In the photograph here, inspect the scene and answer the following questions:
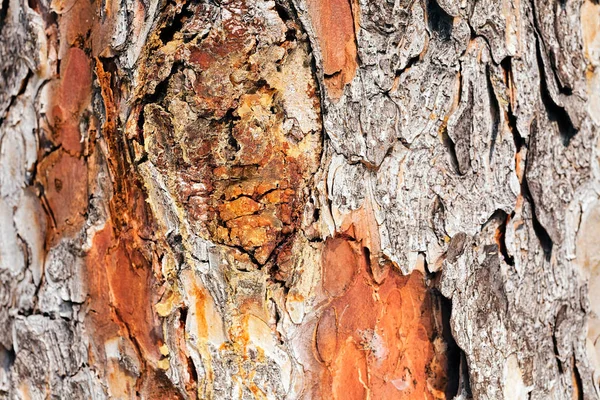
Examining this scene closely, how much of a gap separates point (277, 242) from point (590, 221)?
640mm

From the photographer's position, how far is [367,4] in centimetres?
105

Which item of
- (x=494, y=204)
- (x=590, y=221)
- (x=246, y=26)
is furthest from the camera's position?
(x=590, y=221)

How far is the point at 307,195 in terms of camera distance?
1.08 meters

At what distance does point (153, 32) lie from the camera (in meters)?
1.05

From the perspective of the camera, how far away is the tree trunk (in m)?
1.06

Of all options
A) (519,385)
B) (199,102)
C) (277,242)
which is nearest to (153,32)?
(199,102)

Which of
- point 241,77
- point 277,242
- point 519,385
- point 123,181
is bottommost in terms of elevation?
point 519,385

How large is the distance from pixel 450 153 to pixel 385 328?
1.01 feet

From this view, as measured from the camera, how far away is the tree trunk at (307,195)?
1.06 m

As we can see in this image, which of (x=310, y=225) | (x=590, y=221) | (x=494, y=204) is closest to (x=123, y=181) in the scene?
(x=310, y=225)

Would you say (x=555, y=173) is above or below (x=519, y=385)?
above

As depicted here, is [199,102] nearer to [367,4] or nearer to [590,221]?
[367,4]

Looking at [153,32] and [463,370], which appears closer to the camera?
[153,32]

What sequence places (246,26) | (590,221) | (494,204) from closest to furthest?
(246,26)
(494,204)
(590,221)
